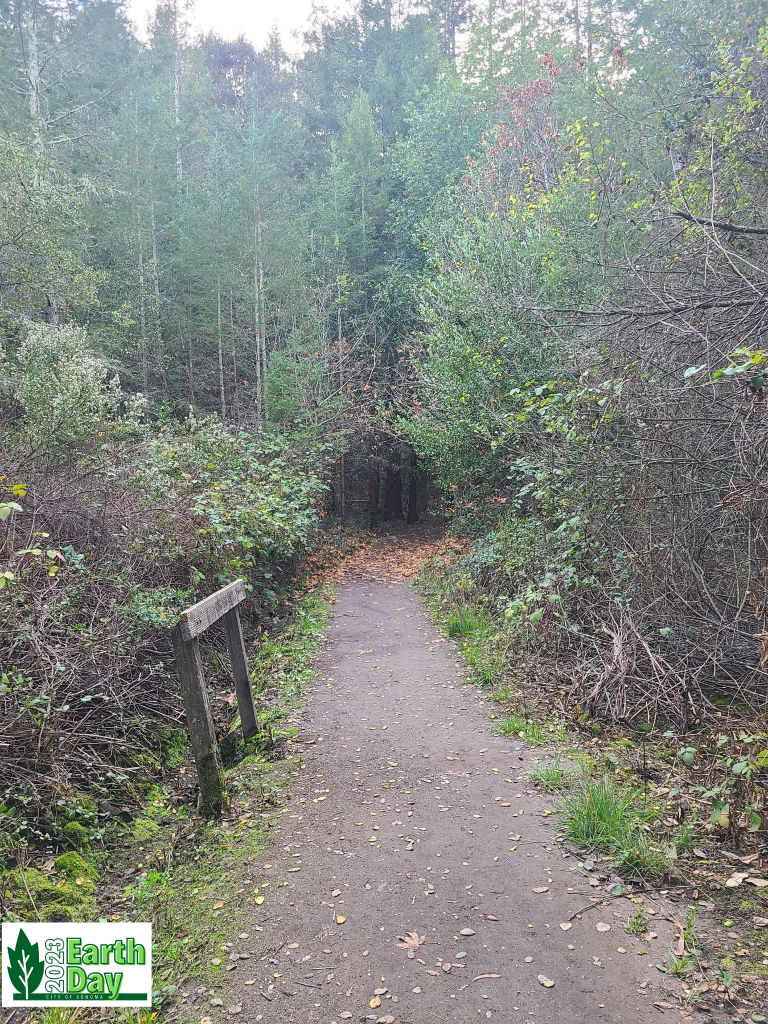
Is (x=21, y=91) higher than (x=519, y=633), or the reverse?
(x=21, y=91)

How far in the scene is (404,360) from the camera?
19531 mm

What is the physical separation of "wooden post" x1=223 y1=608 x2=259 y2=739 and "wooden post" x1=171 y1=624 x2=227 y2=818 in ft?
3.39

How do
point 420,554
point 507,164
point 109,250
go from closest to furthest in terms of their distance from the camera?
point 507,164 → point 420,554 → point 109,250

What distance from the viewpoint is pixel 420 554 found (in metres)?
18.3

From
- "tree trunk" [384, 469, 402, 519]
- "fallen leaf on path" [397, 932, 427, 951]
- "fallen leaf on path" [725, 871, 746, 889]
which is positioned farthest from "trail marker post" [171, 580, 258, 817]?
"tree trunk" [384, 469, 402, 519]

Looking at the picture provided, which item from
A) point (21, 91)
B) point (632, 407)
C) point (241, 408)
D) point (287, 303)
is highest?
point (21, 91)

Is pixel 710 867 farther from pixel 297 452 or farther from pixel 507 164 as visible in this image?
pixel 507 164

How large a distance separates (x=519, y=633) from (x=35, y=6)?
20407 millimetres

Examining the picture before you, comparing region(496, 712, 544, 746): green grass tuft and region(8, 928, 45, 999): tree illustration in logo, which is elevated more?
region(8, 928, 45, 999): tree illustration in logo

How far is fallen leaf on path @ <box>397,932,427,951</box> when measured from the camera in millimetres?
3207

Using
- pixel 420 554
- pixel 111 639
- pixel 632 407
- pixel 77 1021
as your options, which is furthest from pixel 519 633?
pixel 420 554

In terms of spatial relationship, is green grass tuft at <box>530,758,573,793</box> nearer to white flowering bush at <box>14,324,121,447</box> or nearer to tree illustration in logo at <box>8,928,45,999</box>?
tree illustration in logo at <box>8,928,45,999</box>

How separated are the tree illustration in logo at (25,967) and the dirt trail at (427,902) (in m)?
0.98

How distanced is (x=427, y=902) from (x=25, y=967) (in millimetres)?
2130
